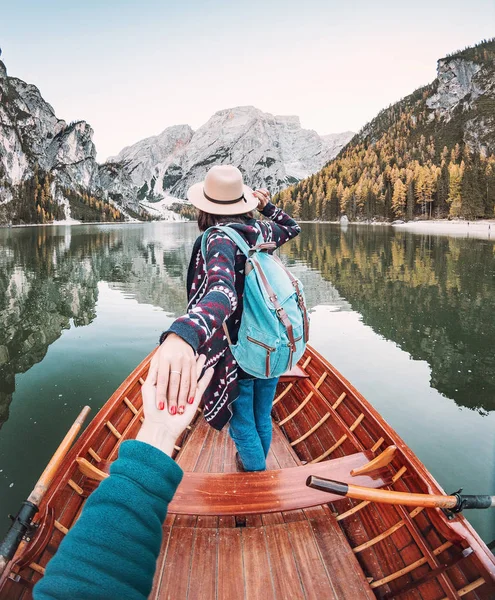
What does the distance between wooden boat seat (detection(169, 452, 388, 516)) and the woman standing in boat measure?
0.19m

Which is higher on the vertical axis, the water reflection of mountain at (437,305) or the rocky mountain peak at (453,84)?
the rocky mountain peak at (453,84)

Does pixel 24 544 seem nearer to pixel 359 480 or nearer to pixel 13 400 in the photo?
pixel 359 480

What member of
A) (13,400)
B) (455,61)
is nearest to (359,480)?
(13,400)

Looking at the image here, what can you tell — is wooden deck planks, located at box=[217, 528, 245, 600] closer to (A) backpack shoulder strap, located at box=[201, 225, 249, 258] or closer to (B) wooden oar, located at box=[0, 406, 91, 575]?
(B) wooden oar, located at box=[0, 406, 91, 575]

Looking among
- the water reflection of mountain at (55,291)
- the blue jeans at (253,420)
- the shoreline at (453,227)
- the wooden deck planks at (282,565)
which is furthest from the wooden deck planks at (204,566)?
the shoreline at (453,227)

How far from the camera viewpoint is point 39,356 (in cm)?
1071

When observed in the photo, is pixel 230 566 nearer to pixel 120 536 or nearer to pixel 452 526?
Answer: pixel 452 526

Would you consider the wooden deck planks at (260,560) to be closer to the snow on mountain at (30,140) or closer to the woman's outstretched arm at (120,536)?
the woman's outstretched arm at (120,536)

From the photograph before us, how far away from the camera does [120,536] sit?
81 cm

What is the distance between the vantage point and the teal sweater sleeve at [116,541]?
2.57 feet

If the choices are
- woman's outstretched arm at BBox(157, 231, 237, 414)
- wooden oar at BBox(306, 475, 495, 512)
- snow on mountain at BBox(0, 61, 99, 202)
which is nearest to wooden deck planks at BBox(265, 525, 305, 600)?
wooden oar at BBox(306, 475, 495, 512)

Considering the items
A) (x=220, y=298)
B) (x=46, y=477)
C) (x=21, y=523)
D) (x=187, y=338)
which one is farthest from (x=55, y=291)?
(x=187, y=338)

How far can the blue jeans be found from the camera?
2.88m

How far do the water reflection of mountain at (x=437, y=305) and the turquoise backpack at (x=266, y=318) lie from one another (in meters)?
7.61
